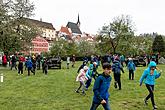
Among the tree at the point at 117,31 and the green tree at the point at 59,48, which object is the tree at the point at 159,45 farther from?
the green tree at the point at 59,48

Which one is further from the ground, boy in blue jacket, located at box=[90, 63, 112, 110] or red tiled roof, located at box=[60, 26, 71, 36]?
red tiled roof, located at box=[60, 26, 71, 36]

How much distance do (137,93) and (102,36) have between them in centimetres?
6196

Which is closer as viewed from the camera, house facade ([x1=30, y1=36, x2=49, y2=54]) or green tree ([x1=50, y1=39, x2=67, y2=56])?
green tree ([x1=50, y1=39, x2=67, y2=56])

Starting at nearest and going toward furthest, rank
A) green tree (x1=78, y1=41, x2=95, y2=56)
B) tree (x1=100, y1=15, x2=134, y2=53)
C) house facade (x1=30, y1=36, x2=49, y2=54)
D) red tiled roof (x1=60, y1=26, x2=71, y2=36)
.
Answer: tree (x1=100, y1=15, x2=134, y2=53)
green tree (x1=78, y1=41, x2=95, y2=56)
house facade (x1=30, y1=36, x2=49, y2=54)
red tiled roof (x1=60, y1=26, x2=71, y2=36)

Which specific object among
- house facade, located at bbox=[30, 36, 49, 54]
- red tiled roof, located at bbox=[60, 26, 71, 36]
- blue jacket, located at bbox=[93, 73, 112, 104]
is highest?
red tiled roof, located at bbox=[60, 26, 71, 36]

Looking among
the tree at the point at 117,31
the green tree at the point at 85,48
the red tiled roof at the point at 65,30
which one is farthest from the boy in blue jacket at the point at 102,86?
the red tiled roof at the point at 65,30

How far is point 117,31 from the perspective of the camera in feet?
254

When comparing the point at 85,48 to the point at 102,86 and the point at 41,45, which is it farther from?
the point at 102,86

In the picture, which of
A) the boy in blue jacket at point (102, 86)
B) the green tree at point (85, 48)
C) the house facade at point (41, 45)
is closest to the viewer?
the boy in blue jacket at point (102, 86)

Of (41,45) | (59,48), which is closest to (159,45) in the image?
(59,48)

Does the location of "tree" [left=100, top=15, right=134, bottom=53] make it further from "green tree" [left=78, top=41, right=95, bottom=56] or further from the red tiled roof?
the red tiled roof

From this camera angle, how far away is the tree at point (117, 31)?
7681cm

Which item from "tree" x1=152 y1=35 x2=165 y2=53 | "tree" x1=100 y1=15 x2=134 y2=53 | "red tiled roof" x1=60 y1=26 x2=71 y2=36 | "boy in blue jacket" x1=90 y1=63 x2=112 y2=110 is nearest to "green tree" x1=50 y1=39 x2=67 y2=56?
"tree" x1=100 y1=15 x2=134 y2=53

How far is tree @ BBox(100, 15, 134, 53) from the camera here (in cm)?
7681
